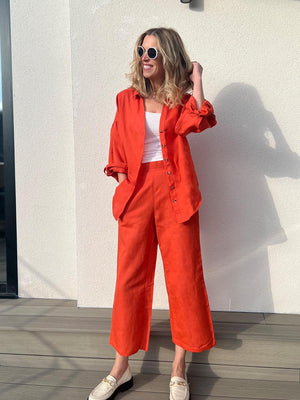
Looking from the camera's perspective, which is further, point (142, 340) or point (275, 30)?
point (275, 30)

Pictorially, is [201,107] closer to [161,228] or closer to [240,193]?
[161,228]

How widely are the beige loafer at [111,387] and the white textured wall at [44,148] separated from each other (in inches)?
33.9

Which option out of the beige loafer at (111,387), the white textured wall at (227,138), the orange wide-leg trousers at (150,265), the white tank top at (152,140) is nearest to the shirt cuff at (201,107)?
the white tank top at (152,140)

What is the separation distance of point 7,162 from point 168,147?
135 centimetres

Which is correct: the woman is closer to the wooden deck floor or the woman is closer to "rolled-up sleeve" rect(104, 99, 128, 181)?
"rolled-up sleeve" rect(104, 99, 128, 181)

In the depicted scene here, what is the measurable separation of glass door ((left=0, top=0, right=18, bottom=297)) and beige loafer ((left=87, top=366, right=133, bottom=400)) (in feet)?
3.66

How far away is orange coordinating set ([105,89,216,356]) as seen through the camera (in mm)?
1839

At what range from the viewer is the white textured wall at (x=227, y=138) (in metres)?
2.28

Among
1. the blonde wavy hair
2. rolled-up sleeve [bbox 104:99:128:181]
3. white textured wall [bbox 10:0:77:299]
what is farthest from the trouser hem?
the blonde wavy hair

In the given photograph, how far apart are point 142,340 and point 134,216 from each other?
647 millimetres

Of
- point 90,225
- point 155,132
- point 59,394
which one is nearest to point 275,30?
point 155,132

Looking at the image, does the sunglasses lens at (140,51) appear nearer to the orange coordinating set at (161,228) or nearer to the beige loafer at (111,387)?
the orange coordinating set at (161,228)

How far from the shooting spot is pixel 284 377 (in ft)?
6.66

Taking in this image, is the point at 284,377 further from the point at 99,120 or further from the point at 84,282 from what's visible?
the point at 99,120
